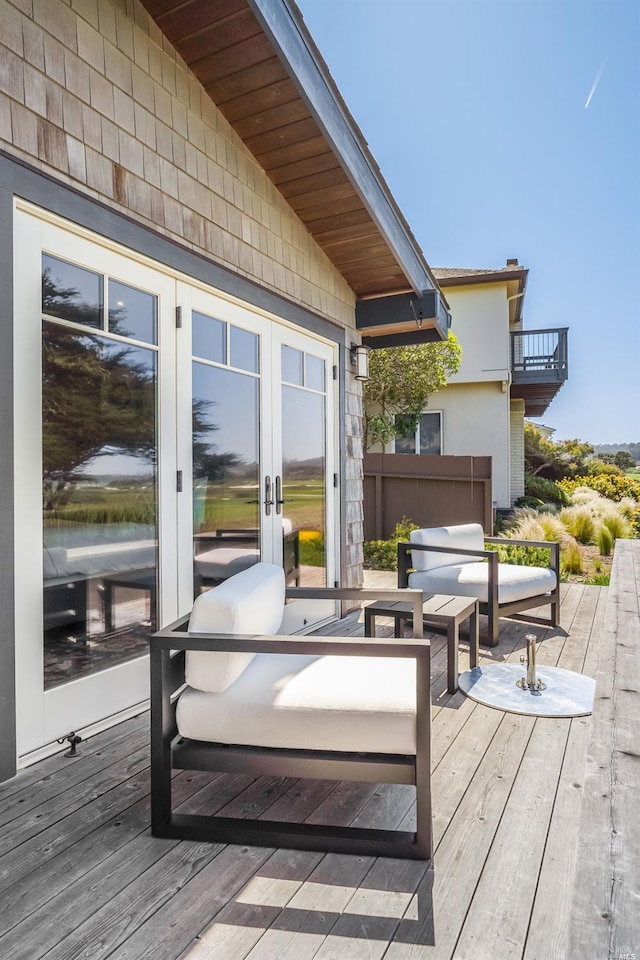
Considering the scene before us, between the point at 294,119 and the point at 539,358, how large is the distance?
34.3 ft

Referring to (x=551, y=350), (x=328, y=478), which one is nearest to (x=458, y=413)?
(x=551, y=350)

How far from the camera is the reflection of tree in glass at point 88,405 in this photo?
2.47 m

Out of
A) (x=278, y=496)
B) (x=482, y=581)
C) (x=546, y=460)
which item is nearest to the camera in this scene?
(x=278, y=496)

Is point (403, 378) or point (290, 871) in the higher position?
point (403, 378)

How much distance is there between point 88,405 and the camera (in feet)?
8.66

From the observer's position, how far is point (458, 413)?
11945 mm

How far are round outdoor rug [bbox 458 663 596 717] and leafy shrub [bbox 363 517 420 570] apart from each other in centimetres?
380

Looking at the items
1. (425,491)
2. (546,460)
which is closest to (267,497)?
(425,491)

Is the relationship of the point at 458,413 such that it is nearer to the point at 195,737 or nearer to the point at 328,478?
the point at 328,478

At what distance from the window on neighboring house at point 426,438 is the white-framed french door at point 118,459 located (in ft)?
27.2

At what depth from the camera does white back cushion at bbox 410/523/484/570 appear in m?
4.45

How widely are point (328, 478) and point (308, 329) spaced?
124 cm

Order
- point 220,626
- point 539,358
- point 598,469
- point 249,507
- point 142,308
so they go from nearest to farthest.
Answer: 1. point 220,626
2. point 142,308
3. point 249,507
4. point 539,358
5. point 598,469

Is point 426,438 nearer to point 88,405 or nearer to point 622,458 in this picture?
point 88,405
